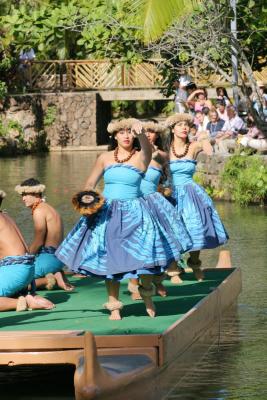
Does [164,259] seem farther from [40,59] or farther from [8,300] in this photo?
[40,59]

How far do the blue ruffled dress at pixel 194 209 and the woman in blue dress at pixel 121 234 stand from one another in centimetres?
205

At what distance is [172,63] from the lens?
25125 millimetres

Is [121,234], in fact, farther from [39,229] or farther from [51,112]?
[51,112]

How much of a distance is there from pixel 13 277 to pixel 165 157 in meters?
1.99

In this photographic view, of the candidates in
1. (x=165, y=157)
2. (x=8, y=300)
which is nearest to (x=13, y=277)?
(x=8, y=300)

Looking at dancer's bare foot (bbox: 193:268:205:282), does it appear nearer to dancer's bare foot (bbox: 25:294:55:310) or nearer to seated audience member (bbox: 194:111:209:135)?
dancer's bare foot (bbox: 25:294:55:310)

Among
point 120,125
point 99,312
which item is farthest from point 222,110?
point 99,312

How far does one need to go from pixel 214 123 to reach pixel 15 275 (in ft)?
46.6

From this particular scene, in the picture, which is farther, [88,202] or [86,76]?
[86,76]

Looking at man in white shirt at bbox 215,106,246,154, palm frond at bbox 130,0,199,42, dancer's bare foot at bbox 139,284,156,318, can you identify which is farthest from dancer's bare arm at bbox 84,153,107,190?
man in white shirt at bbox 215,106,246,154

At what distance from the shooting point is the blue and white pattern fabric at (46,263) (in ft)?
35.3

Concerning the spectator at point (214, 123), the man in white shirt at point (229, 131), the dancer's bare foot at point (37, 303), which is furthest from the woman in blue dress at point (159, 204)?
the spectator at point (214, 123)

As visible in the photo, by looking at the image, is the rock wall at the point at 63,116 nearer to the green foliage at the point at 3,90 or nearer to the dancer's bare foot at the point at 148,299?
the green foliage at the point at 3,90

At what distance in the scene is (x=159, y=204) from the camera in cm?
991
